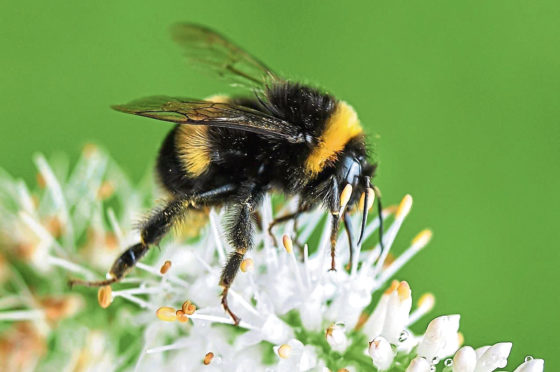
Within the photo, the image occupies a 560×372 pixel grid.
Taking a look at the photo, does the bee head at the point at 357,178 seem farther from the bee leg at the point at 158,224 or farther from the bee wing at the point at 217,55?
the bee wing at the point at 217,55

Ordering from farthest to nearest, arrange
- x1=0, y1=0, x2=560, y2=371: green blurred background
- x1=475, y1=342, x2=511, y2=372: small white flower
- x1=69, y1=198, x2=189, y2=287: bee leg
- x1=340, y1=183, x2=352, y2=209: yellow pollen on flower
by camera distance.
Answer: x1=0, y1=0, x2=560, y2=371: green blurred background → x1=69, y1=198, x2=189, y2=287: bee leg → x1=340, y1=183, x2=352, y2=209: yellow pollen on flower → x1=475, y1=342, x2=511, y2=372: small white flower

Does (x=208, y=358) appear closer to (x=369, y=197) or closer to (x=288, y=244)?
(x=288, y=244)

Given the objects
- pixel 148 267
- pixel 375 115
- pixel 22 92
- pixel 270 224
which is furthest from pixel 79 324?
A: pixel 375 115

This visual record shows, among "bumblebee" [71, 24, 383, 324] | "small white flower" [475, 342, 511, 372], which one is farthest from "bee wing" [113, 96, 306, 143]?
"small white flower" [475, 342, 511, 372]

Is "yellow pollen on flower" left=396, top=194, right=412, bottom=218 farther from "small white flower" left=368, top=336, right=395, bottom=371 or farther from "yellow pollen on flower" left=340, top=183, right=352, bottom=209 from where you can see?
"small white flower" left=368, top=336, right=395, bottom=371

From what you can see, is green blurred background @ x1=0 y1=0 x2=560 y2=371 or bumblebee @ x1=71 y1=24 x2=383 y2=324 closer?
bumblebee @ x1=71 y1=24 x2=383 y2=324

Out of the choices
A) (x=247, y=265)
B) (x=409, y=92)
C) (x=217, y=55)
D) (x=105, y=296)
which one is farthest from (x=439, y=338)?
(x=409, y=92)
